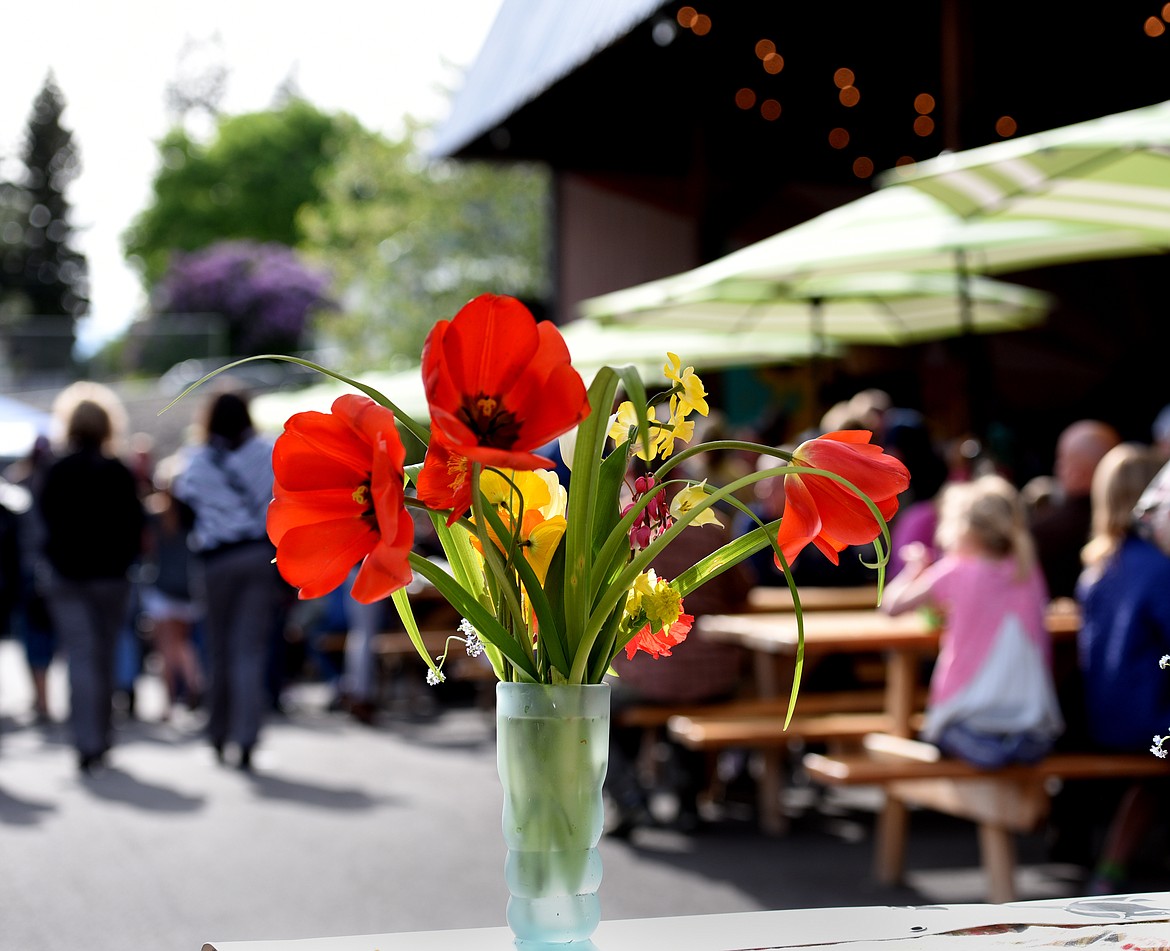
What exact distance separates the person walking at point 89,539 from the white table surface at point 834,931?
6828 millimetres

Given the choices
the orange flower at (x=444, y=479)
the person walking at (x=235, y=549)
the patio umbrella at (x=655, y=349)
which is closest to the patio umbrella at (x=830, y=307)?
the patio umbrella at (x=655, y=349)

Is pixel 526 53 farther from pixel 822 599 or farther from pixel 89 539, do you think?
pixel 822 599

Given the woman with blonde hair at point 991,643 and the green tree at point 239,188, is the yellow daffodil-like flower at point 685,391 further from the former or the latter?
the green tree at point 239,188

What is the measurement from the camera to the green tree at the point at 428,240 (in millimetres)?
26875

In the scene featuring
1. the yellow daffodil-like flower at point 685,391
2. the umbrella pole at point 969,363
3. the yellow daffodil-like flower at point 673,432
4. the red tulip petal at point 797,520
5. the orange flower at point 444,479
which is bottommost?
the red tulip petal at point 797,520

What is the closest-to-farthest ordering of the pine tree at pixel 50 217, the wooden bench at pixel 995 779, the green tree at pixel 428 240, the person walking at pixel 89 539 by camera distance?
the wooden bench at pixel 995 779, the person walking at pixel 89 539, the green tree at pixel 428 240, the pine tree at pixel 50 217

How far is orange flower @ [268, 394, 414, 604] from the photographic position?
63.3 inches

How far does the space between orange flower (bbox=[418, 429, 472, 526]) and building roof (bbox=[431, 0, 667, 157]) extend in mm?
10363

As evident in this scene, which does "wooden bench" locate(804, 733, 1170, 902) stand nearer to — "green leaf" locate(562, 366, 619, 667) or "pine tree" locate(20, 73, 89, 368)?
"green leaf" locate(562, 366, 619, 667)

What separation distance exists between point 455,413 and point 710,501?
12.4 inches

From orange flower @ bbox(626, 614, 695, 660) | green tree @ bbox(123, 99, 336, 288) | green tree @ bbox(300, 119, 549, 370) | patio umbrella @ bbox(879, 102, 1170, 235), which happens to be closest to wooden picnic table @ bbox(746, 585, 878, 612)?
patio umbrella @ bbox(879, 102, 1170, 235)

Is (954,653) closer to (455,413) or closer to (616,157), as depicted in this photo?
(455,413)

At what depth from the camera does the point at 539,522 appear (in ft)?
5.90

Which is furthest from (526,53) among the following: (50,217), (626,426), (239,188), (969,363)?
(50,217)
